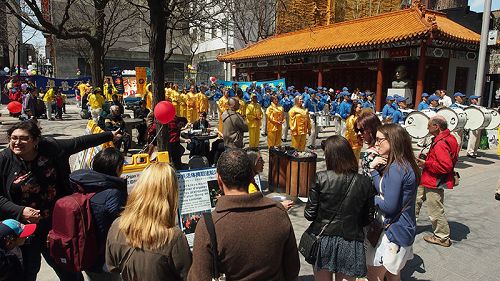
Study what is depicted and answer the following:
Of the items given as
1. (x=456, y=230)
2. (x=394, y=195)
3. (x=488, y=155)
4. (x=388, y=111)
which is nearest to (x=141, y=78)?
(x=388, y=111)

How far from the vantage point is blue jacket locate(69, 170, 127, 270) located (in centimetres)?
257

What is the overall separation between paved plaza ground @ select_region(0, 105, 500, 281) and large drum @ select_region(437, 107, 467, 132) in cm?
120

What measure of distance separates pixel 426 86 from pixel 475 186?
41.3ft

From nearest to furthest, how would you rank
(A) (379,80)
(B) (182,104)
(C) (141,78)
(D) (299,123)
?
(D) (299,123), (B) (182,104), (A) (379,80), (C) (141,78)

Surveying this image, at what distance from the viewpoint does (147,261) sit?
204cm

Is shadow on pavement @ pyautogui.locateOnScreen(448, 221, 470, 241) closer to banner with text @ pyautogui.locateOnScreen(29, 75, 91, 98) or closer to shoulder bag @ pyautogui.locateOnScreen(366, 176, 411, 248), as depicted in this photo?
shoulder bag @ pyautogui.locateOnScreen(366, 176, 411, 248)

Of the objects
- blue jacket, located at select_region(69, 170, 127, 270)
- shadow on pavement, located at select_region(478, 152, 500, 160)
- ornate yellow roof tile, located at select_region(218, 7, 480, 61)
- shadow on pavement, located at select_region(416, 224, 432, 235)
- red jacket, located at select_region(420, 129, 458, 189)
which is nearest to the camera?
blue jacket, located at select_region(69, 170, 127, 270)

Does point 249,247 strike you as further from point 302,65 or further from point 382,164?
point 302,65

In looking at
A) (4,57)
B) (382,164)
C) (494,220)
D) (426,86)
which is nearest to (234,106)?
(382,164)

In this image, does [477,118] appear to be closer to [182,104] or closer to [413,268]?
[413,268]

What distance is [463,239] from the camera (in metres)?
5.24

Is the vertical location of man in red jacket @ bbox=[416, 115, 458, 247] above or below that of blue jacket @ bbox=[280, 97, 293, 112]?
below

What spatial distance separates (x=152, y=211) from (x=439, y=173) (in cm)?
409

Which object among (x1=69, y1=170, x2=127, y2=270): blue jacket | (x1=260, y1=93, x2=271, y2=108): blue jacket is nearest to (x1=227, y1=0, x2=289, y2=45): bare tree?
(x1=260, y1=93, x2=271, y2=108): blue jacket
